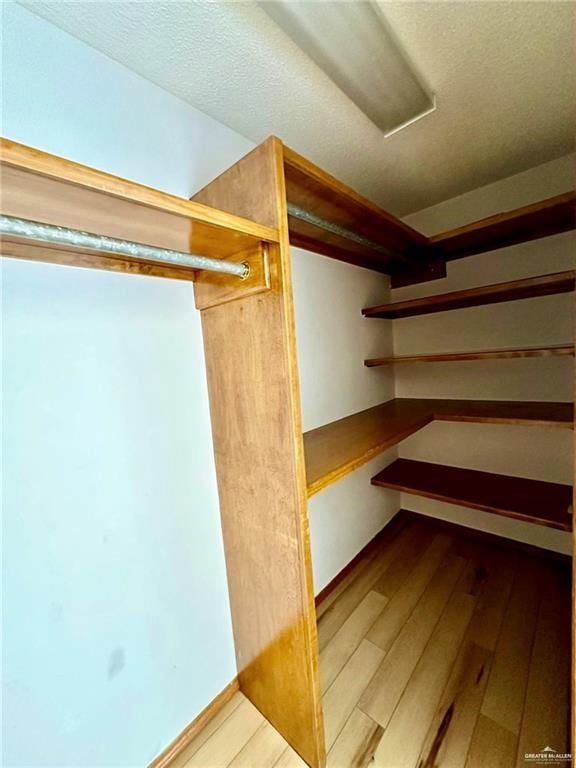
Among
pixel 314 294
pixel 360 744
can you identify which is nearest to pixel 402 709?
pixel 360 744

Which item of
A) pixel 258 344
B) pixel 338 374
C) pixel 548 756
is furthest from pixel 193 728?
pixel 338 374

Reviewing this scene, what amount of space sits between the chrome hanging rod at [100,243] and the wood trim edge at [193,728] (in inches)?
59.9

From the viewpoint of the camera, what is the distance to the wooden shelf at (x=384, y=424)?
3.29ft

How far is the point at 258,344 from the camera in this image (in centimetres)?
84

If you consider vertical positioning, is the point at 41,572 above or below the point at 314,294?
below

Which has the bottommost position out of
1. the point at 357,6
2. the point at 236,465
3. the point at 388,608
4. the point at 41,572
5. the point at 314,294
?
the point at 388,608

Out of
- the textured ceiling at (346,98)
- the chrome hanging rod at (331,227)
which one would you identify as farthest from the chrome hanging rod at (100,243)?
the textured ceiling at (346,98)

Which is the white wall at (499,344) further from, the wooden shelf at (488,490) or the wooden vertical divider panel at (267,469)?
the wooden vertical divider panel at (267,469)

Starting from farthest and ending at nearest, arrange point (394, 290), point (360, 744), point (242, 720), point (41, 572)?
point (394, 290) → point (242, 720) → point (360, 744) → point (41, 572)

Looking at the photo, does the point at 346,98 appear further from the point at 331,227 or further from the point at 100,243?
the point at 100,243

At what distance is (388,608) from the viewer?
4.89 feet

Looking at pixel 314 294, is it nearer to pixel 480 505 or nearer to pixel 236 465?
pixel 236 465

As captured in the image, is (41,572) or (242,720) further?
(242,720)

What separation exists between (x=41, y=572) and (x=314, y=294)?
1.43m
